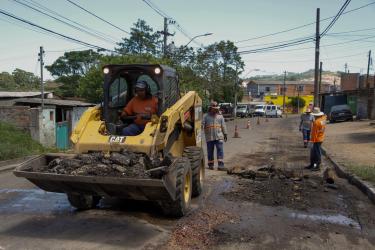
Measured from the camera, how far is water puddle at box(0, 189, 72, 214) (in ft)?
27.2

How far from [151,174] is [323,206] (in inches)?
142

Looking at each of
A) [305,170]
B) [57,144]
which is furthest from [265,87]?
[305,170]

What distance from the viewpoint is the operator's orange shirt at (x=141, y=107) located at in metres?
8.51

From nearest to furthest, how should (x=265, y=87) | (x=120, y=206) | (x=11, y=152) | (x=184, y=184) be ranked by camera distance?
(x=184, y=184) < (x=120, y=206) < (x=11, y=152) < (x=265, y=87)

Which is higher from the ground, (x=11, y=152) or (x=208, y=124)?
(x=208, y=124)

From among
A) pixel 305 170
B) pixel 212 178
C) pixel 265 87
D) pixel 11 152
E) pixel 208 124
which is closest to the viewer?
pixel 212 178

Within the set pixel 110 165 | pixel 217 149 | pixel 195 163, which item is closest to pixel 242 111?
pixel 217 149

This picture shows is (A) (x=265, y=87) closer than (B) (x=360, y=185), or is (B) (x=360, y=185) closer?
(B) (x=360, y=185)

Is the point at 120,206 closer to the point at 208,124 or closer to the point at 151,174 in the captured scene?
the point at 151,174

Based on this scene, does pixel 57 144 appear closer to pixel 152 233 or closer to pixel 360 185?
pixel 360 185

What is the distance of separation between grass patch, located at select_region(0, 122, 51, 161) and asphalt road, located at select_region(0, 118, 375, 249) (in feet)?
19.6

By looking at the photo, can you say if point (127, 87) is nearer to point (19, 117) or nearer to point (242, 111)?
point (19, 117)

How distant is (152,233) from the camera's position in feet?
22.2

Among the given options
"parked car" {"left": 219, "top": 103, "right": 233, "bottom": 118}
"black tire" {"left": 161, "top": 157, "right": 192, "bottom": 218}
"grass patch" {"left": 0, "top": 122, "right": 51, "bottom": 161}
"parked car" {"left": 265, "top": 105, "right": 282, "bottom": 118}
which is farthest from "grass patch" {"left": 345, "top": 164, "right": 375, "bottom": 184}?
"parked car" {"left": 265, "top": 105, "right": 282, "bottom": 118}
